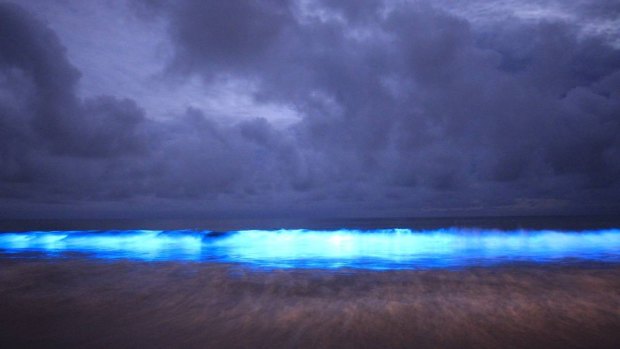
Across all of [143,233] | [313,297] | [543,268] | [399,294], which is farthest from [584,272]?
[143,233]

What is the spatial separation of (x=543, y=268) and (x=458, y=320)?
613cm

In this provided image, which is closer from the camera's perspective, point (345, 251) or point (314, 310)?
point (314, 310)

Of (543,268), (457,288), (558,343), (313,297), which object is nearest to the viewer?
(558,343)

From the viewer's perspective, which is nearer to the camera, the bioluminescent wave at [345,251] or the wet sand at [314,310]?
the wet sand at [314,310]

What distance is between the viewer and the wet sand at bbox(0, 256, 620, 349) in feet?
12.5

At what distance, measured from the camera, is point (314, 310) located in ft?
16.3

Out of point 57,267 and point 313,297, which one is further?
point 57,267

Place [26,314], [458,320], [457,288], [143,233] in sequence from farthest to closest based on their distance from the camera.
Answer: [143,233], [457,288], [26,314], [458,320]

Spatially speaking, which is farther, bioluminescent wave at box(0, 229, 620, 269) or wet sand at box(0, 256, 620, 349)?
bioluminescent wave at box(0, 229, 620, 269)

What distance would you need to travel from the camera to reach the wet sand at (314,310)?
3.81 m

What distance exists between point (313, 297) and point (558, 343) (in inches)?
131

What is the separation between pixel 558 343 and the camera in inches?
144

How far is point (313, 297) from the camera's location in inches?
228

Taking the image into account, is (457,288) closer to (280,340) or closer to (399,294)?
(399,294)
